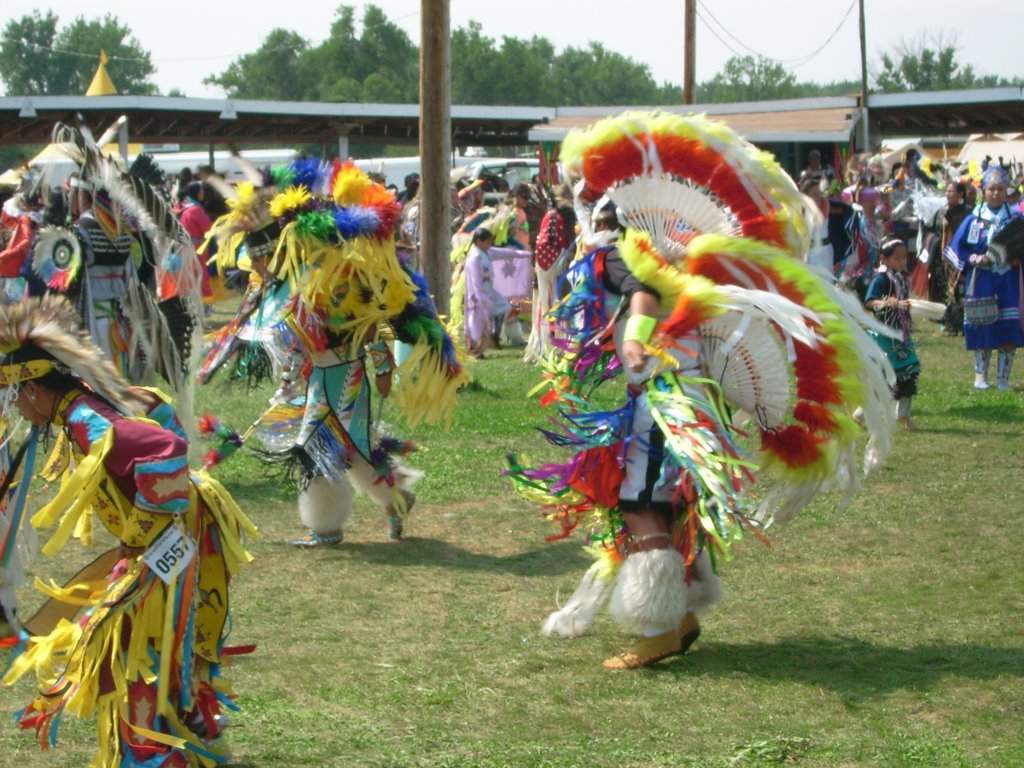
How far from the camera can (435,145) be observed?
11.6 metres

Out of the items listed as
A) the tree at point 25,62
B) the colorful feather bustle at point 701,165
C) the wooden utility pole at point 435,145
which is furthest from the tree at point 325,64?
the colorful feather bustle at point 701,165

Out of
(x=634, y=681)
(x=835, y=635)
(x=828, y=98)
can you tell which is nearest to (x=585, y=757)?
(x=634, y=681)

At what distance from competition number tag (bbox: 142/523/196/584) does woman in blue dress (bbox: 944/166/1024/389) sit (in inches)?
359

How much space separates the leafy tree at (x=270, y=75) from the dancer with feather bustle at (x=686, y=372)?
99.9 meters

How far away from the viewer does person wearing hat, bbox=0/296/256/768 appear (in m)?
3.61

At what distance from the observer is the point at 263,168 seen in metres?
7.09

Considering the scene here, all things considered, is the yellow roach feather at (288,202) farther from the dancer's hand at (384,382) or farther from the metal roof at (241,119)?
the metal roof at (241,119)

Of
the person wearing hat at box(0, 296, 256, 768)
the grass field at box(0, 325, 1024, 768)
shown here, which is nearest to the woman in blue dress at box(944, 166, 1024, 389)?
the grass field at box(0, 325, 1024, 768)

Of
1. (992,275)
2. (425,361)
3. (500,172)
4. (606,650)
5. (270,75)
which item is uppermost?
(270,75)

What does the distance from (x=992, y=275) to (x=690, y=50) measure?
13.7 metres

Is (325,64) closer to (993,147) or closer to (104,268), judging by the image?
(993,147)

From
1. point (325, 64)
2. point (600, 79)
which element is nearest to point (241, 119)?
point (325, 64)

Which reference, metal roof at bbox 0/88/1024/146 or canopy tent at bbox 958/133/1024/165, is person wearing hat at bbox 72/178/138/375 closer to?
metal roof at bbox 0/88/1024/146

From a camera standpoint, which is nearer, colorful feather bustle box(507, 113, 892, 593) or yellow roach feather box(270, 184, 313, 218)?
colorful feather bustle box(507, 113, 892, 593)
